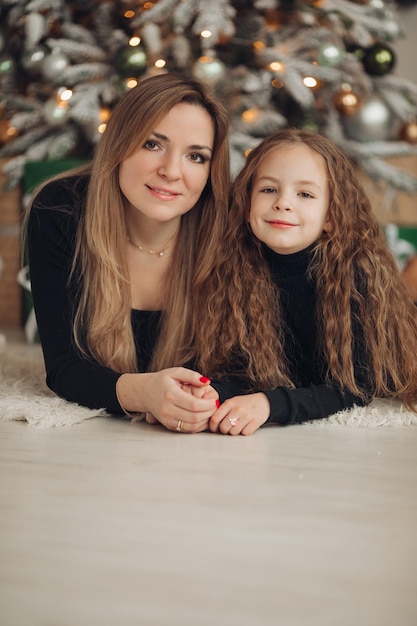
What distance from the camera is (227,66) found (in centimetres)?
320

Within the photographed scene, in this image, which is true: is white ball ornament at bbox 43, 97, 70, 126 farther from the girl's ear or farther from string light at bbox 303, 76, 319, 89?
the girl's ear

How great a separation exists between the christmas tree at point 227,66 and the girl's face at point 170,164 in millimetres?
1138

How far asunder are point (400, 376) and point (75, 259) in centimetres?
76

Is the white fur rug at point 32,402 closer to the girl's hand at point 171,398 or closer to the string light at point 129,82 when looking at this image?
the girl's hand at point 171,398

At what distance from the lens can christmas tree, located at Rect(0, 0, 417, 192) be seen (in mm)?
2994

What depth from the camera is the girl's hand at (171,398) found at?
1.52 metres

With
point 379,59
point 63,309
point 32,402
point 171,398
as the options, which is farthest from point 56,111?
point 171,398

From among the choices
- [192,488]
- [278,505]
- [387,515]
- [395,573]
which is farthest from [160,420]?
[395,573]

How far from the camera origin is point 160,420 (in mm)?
1601

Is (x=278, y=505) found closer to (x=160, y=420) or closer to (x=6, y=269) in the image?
(x=160, y=420)

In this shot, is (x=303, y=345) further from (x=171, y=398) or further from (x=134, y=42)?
(x=134, y=42)

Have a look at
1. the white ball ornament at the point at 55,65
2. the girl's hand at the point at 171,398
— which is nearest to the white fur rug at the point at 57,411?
the girl's hand at the point at 171,398

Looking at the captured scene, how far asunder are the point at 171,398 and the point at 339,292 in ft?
1.51

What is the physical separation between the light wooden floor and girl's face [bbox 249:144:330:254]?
46 cm
